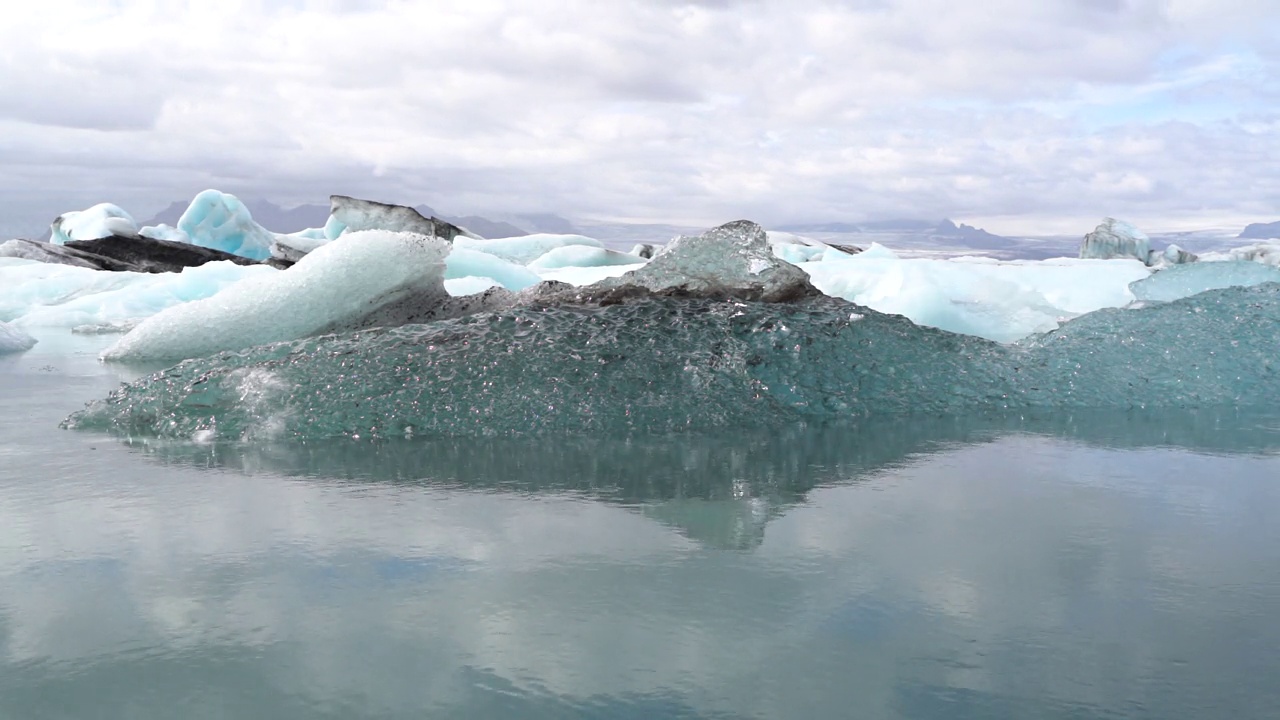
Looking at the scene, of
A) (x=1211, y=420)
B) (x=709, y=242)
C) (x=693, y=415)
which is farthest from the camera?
(x=709, y=242)

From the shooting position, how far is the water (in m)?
1.33

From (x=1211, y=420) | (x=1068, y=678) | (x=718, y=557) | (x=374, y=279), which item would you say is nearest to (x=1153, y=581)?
(x=1068, y=678)

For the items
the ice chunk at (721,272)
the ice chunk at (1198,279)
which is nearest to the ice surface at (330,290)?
the ice chunk at (721,272)

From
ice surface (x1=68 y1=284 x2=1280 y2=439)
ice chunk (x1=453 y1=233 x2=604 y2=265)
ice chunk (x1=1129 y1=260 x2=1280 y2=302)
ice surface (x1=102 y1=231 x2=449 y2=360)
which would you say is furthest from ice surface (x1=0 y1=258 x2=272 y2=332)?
ice chunk (x1=1129 y1=260 x2=1280 y2=302)

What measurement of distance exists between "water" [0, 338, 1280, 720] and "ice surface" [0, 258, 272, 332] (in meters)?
7.62

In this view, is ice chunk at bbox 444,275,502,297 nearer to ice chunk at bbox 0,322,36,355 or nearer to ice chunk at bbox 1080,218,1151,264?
ice chunk at bbox 0,322,36,355

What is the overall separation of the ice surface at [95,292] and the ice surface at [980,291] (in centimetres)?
554

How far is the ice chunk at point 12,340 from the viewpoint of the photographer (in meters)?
6.76

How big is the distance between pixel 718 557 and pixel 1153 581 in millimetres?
768

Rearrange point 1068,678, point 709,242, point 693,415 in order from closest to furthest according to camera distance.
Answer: point 1068,678, point 693,415, point 709,242

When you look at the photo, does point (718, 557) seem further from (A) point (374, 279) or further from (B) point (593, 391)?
(A) point (374, 279)

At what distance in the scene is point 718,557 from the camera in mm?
1908

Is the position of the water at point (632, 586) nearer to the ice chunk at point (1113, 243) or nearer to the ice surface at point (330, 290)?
the ice surface at point (330, 290)

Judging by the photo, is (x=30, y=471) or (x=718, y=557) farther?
(x=30, y=471)
